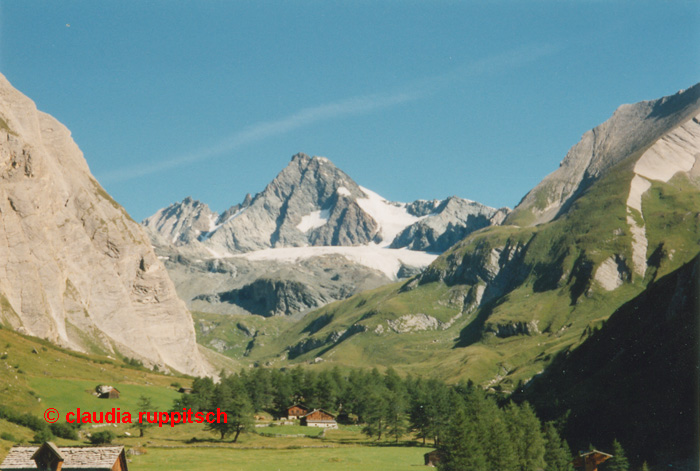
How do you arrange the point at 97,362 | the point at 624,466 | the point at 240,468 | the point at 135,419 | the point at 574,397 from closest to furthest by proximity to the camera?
the point at 240,468
the point at 624,466
the point at 135,419
the point at 574,397
the point at 97,362

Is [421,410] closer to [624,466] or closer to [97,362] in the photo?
[624,466]

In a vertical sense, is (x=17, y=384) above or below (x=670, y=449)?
above

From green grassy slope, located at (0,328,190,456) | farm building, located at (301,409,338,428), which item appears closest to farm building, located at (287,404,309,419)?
farm building, located at (301,409,338,428)

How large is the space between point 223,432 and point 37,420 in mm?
41608

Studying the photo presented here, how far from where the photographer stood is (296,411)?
182375 mm

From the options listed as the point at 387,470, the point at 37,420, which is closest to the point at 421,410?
the point at 387,470

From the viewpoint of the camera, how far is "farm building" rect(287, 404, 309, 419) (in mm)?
181512

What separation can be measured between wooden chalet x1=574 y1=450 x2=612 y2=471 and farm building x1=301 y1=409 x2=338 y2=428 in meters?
71.5

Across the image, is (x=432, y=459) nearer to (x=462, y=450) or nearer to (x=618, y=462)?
(x=462, y=450)

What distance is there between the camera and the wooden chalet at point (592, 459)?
110125 mm

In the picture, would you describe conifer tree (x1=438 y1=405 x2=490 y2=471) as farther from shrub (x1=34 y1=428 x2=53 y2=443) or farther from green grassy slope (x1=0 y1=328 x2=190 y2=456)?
green grassy slope (x1=0 y1=328 x2=190 y2=456)

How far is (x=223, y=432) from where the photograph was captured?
131 m

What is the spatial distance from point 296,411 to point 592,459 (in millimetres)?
91151

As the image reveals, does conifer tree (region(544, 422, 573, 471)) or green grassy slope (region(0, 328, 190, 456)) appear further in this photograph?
green grassy slope (region(0, 328, 190, 456))
